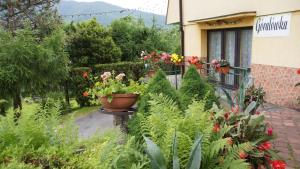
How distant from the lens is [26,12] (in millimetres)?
13766

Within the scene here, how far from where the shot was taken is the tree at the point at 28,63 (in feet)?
31.4

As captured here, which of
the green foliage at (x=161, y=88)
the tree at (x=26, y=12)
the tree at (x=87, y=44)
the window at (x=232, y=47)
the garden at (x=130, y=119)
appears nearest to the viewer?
the garden at (x=130, y=119)

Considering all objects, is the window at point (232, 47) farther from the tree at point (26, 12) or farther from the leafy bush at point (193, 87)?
the tree at point (26, 12)

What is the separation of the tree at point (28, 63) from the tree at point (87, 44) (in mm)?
1753

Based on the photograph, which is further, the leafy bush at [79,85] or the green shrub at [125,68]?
the green shrub at [125,68]

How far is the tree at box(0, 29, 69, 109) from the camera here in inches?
377

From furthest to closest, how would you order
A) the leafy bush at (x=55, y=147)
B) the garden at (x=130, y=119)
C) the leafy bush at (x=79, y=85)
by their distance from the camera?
the leafy bush at (x=79, y=85)
the garden at (x=130, y=119)
the leafy bush at (x=55, y=147)

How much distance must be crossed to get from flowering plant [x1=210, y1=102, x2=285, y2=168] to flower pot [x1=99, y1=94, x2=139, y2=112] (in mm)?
1700

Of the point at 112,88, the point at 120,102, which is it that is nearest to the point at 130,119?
the point at 120,102

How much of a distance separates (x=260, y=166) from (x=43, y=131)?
1.70 meters

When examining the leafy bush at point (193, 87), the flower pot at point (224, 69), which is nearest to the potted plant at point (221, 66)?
the flower pot at point (224, 69)

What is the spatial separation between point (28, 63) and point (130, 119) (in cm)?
675

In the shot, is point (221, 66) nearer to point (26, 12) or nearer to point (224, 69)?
point (224, 69)

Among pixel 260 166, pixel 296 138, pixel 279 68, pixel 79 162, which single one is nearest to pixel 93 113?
pixel 279 68
